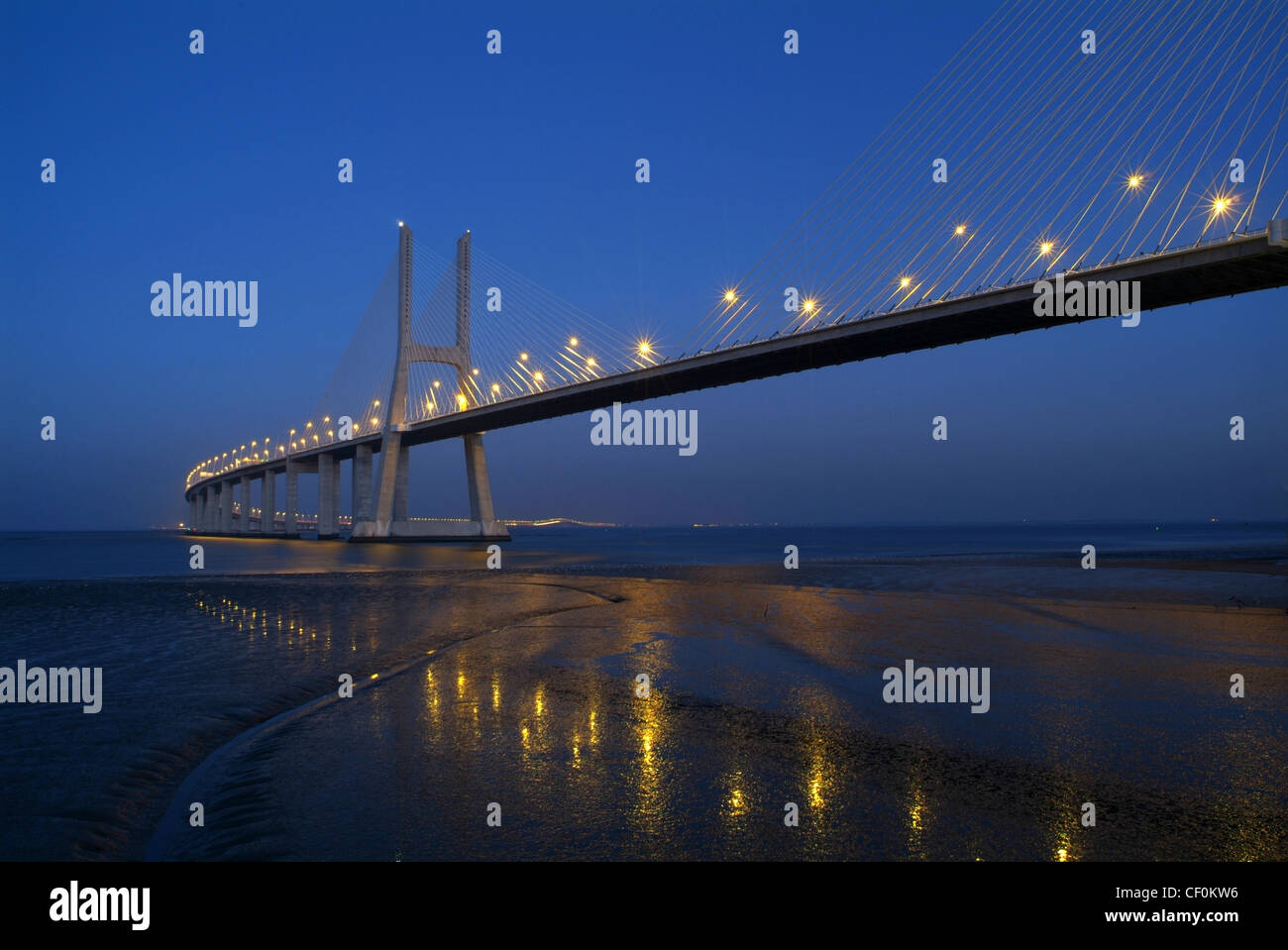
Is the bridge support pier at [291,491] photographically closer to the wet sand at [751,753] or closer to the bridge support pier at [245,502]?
the bridge support pier at [245,502]

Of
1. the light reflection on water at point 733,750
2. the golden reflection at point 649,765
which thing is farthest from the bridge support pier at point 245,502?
the golden reflection at point 649,765

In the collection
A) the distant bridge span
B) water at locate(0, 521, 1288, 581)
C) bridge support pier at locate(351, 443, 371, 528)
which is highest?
the distant bridge span

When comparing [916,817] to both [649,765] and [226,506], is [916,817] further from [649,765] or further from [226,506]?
[226,506]

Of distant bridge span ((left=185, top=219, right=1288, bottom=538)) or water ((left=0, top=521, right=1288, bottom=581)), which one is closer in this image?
distant bridge span ((left=185, top=219, right=1288, bottom=538))

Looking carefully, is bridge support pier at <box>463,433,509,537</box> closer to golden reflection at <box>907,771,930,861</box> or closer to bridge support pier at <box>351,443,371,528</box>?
bridge support pier at <box>351,443,371,528</box>

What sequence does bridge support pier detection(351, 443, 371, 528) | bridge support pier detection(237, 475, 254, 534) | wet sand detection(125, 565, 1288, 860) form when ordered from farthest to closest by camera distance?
bridge support pier detection(237, 475, 254, 534)
bridge support pier detection(351, 443, 371, 528)
wet sand detection(125, 565, 1288, 860)

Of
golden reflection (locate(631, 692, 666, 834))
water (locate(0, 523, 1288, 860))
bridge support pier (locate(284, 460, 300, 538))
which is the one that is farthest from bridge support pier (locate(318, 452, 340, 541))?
golden reflection (locate(631, 692, 666, 834))

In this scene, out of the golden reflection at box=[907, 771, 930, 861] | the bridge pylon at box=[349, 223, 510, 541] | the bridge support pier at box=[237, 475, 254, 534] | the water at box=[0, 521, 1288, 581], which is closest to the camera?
the golden reflection at box=[907, 771, 930, 861]

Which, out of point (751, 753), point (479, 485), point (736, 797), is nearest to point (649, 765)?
point (751, 753)
